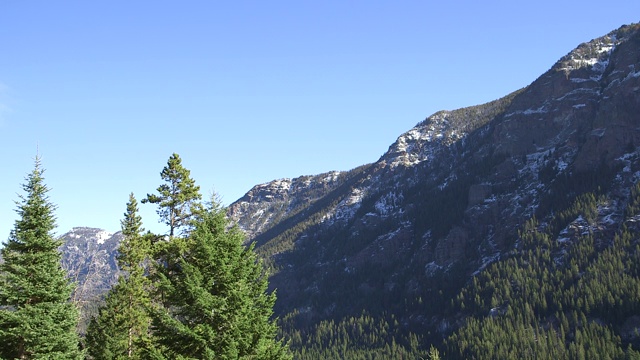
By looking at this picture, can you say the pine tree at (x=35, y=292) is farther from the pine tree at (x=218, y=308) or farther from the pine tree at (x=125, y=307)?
the pine tree at (x=125, y=307)

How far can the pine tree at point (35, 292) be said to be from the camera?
25828 mm

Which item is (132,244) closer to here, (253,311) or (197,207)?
(197,207)

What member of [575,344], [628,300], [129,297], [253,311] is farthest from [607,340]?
[253,311]

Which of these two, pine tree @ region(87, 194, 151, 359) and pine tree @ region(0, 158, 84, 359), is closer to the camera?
pine tree @ region(0, 158, 84, 359)

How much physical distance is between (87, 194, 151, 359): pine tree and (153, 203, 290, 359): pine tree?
61.5 ft

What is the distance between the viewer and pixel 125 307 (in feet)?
182

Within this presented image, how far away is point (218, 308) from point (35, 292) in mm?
11489

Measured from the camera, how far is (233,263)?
78.9ft

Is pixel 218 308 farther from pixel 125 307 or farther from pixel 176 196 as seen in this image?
pixel 125 307

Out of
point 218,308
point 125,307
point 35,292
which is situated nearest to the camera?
point 218,308

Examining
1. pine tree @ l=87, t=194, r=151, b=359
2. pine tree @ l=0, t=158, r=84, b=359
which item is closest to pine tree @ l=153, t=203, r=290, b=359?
pine tree @ l=0, t=158, r=84, b=359

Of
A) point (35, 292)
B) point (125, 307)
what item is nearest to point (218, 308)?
point (35, 292)

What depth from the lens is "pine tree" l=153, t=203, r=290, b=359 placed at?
73.5 feet

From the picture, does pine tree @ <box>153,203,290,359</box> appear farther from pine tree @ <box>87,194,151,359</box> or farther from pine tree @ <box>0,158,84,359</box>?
pine tree @ <box>87,194,151,359</box>
